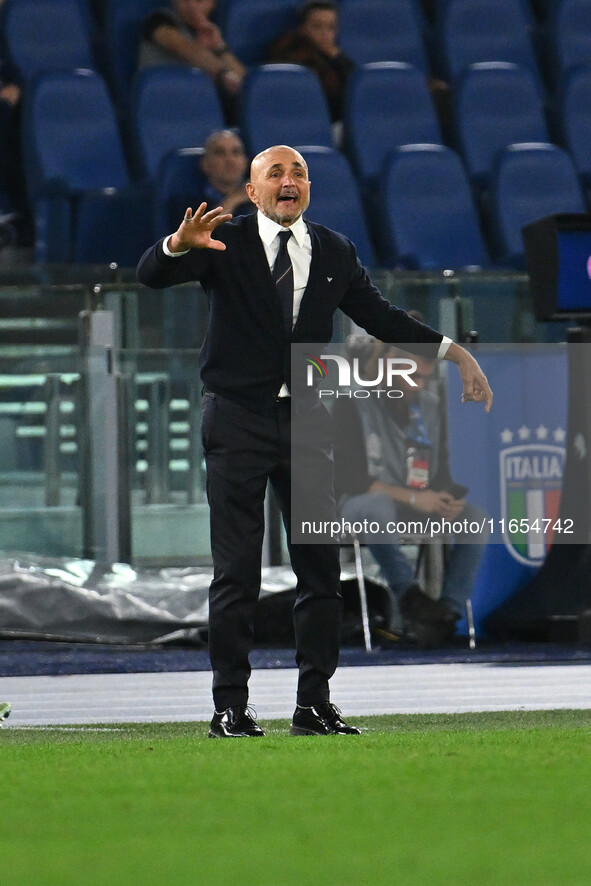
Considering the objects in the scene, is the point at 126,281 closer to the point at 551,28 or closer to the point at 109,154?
the point at 109,154

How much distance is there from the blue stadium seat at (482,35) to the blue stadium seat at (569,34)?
239 millimetres

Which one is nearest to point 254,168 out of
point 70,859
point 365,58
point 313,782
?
point 313,782

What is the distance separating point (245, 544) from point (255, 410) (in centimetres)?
36

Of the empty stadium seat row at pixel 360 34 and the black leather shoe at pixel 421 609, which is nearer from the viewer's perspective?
the black leather shoe at pixel 421 609

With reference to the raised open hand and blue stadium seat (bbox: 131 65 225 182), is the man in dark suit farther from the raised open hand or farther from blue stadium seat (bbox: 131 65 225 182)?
blue stadium seat (bbox: 131 65 225 182)

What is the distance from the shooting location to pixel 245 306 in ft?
14.9

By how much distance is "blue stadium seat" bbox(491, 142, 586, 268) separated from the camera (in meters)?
11.2

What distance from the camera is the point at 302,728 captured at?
178 inches

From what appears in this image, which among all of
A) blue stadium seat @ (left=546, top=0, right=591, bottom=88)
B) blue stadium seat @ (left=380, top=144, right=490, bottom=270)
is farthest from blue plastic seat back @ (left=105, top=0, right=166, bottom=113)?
blue stadium seat @ (left=546, top=0, right=591, bottom=88)

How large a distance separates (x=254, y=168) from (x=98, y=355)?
4.29 m

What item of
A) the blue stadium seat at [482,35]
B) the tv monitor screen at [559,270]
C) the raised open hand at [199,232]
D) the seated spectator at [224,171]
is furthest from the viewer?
the blue stadium seat at [482,35]

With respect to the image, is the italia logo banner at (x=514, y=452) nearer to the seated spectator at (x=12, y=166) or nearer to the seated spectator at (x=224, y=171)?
the seated spectator at (x=224, y=171)

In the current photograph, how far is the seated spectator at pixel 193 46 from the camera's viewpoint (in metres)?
11.4
